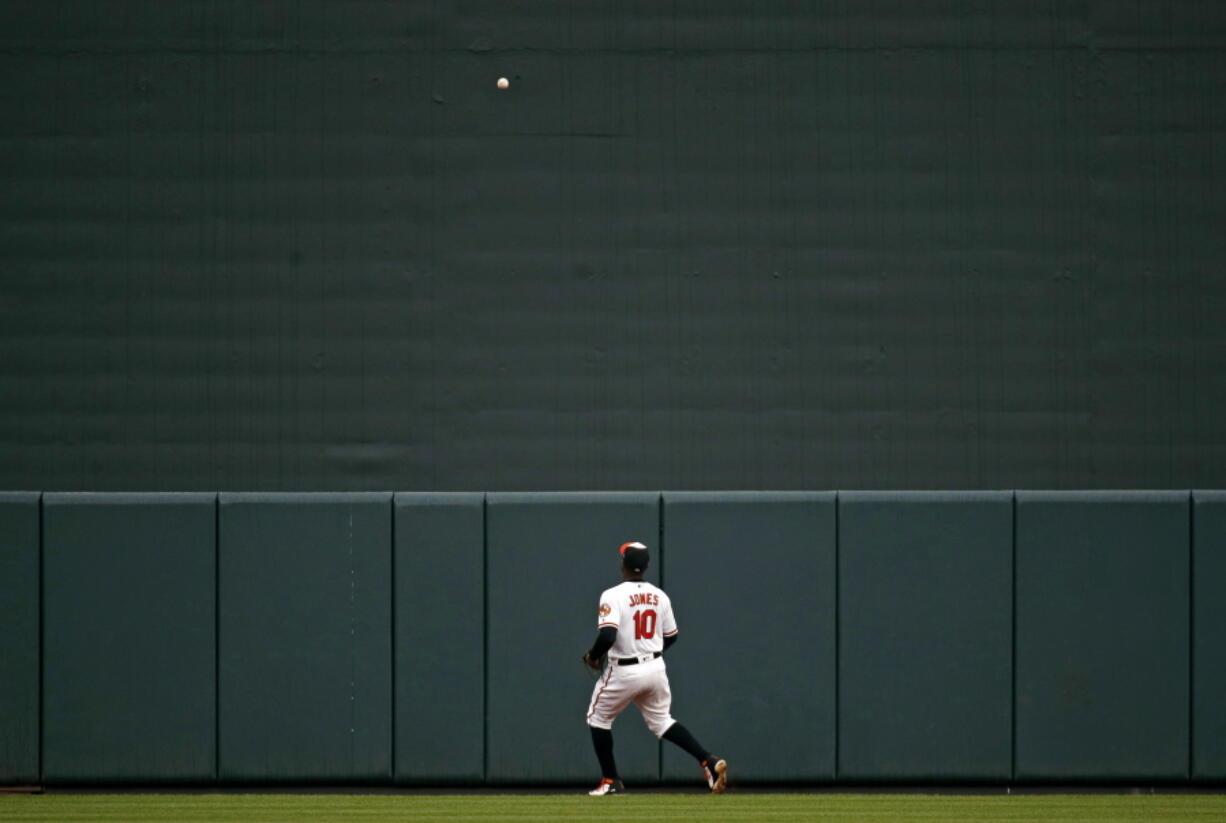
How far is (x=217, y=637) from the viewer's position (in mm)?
10617

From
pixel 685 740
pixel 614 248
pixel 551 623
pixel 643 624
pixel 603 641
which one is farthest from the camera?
pixel 614 248

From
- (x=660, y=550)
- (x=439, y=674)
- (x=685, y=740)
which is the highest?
(x=660, y=550)

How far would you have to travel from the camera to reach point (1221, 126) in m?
11.5

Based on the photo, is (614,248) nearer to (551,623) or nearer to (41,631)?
(551,623)

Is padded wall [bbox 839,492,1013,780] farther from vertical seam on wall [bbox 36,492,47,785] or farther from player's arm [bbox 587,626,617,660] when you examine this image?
vertical seam on wall [bbox 36,492,47,785]

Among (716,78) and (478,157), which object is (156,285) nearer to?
(478,157)

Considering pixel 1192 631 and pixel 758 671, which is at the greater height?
pixel 1192 631

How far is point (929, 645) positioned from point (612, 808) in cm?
280

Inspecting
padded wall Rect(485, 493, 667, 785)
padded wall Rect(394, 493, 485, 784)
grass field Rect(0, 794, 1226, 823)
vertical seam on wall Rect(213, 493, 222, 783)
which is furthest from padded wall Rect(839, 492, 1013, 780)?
vertical seam on wall Rect(213, 493, 222, 783)

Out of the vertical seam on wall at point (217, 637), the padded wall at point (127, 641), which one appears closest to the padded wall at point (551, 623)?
the vertical seam on wall at point (217, 637)

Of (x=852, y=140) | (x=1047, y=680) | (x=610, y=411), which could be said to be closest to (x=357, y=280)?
(x=610, y=411)

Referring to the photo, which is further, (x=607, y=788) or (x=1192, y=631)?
(x=1192, y=631)

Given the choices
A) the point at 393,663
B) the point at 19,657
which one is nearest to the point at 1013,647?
the point at 393,663

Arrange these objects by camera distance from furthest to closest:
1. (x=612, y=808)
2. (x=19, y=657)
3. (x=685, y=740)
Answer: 1. (x=19, y=657)
2. (x=685, y=740)
3. (x=612, y=808)
